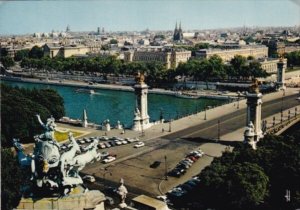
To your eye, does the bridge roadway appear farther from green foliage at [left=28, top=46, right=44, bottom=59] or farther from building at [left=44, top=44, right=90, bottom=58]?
green foliage at [left=28, top=46, right=44, bottom=59]

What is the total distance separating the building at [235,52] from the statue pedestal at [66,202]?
218ft

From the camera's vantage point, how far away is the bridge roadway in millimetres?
24833

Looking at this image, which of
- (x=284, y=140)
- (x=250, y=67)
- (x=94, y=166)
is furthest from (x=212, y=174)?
(x=250, y=67)

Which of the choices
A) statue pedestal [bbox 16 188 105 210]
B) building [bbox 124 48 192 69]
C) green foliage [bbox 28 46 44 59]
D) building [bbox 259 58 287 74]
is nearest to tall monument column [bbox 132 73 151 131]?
statue pedestal [bbox 16 188 105 210]

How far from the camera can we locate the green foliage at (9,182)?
40.1 feet

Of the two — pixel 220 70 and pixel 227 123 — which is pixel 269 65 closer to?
pixel 220 70

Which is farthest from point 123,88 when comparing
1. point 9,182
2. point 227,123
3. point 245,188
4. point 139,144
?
point 9,182

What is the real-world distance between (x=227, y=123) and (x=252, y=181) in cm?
1378

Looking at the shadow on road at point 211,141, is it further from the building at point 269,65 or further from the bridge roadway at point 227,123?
the building at point 269,65

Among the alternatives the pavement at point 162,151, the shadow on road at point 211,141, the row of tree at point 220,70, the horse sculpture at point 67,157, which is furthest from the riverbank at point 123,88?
the horse sculpture at point 67,157

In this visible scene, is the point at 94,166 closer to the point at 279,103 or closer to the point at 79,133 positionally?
the point at 79,133

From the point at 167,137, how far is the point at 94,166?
5808 mm

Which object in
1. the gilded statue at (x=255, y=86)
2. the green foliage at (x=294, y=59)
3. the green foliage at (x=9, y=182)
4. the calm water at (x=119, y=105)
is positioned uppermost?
the gilded statue at (x=255, y=86)

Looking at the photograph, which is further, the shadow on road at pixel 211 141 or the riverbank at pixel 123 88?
the riverbank at pixel 123 88
